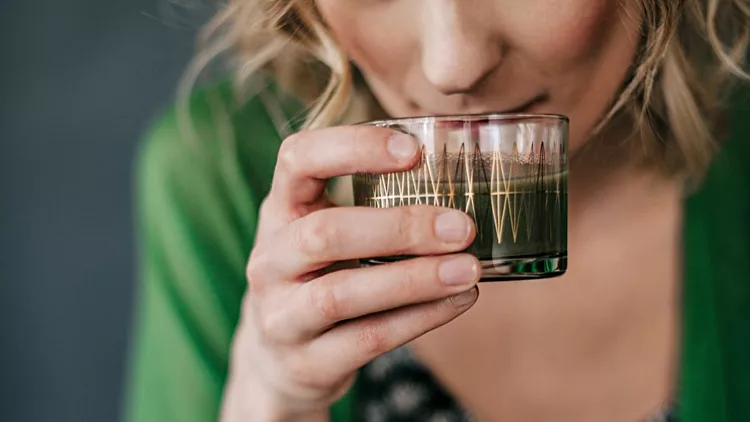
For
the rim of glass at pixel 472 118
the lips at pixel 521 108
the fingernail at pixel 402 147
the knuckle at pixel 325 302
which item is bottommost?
the knuckle at pixel 325 302

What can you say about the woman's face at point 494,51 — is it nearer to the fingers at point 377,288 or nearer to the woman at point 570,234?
the woman at point 570,234

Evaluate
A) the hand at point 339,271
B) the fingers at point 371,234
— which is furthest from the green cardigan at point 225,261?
the fingers at point 371,234

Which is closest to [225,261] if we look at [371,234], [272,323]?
[272,323]

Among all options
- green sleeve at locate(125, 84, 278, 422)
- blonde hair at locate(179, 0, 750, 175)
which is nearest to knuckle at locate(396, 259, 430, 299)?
blonde hair at locate(179, 0, 750, 175)

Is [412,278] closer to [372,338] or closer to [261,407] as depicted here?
[372,338]

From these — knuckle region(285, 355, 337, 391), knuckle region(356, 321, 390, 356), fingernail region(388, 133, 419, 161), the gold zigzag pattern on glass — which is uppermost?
fingernail region(388, 133, 419, 161)

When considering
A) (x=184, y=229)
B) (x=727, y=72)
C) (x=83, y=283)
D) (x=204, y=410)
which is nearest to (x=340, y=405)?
(x=204, y=410)

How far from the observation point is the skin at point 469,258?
0.49m

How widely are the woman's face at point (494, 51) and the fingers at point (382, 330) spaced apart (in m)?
0.15

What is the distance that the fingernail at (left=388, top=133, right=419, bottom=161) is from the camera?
470mm

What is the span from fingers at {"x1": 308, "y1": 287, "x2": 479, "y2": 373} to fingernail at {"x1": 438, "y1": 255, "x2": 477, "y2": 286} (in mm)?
24

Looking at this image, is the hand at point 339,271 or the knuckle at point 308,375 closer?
the hand at point 339,271

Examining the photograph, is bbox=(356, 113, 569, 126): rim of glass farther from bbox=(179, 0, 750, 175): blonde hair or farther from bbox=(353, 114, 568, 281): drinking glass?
bbox=(179, 0, 750, 175): blonde hair

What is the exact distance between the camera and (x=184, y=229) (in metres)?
0.90
